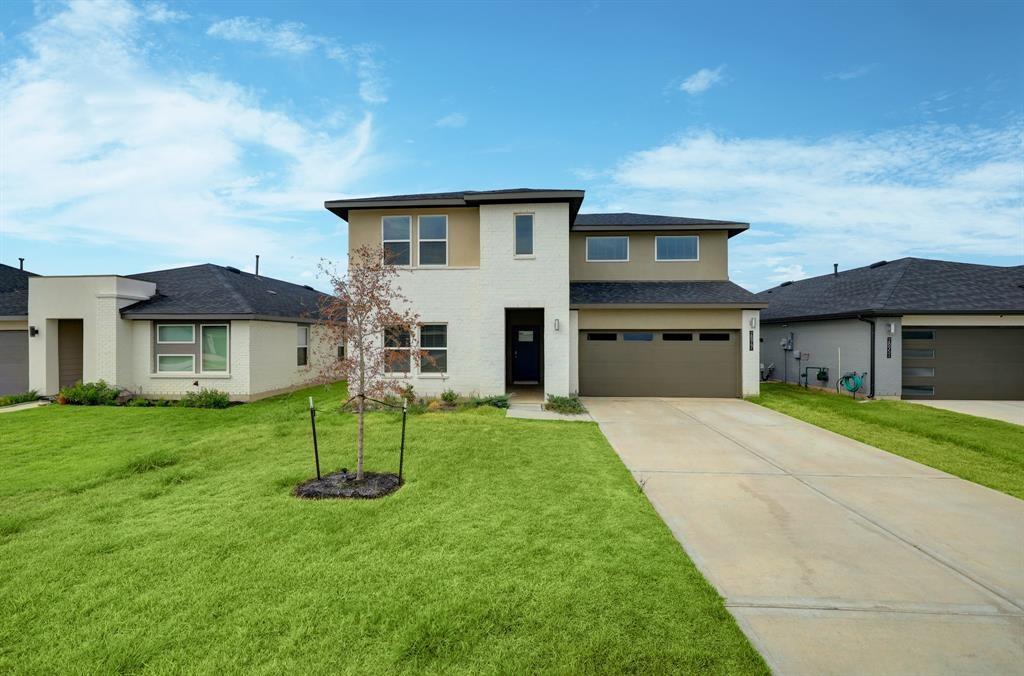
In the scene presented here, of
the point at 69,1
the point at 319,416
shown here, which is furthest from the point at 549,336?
the point at 69,1

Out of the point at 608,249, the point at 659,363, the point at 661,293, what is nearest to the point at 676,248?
the point at 661,293

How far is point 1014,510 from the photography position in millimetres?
5512

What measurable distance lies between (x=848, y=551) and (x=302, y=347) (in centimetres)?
1823

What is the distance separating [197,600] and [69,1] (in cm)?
1486

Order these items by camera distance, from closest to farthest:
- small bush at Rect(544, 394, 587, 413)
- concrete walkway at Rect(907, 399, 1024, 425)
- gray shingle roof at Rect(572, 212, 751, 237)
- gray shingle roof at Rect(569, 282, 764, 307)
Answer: concrete walkway at Rect(907, 399, 1024, 425), small bush at Rect(544, 394, 587, 413), gray shingle roof at Rect(569, 282, 764, 307), gray shingle roof at Rect(572, 212, 751, 237)

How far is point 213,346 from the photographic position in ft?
48.0

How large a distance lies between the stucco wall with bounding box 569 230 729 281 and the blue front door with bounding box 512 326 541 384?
3.07 meters

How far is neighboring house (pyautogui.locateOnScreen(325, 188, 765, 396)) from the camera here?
504 inches

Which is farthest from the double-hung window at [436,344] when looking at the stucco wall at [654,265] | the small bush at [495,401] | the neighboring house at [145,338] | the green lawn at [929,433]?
the green lawn at [929,433]

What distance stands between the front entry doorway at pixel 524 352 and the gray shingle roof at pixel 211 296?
24.1 ft

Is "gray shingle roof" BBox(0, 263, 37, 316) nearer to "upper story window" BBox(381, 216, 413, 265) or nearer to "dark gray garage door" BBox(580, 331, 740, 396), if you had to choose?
"upper story window" BBox(381, 216, 413, 265)

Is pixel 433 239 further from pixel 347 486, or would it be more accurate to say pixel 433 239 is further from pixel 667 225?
pixel 347 486

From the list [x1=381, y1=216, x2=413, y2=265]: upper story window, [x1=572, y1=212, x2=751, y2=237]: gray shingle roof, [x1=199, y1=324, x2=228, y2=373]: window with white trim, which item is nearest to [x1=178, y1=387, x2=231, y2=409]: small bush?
[x1=199, y1=324, x2=228, y2=373]: window with white trim

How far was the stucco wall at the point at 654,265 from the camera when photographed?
16.3m
